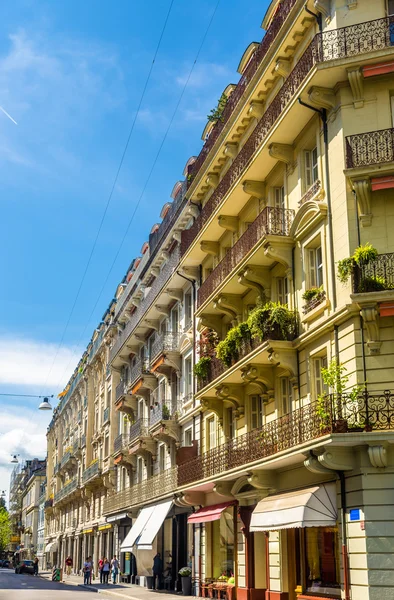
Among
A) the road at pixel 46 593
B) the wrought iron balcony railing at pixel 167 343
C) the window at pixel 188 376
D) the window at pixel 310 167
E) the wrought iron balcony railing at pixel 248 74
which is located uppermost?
the wrought iron balcony railing at pixel 248 74

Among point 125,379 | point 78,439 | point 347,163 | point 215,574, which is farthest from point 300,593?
point 78,439

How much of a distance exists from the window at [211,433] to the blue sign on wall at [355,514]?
12.6 metres

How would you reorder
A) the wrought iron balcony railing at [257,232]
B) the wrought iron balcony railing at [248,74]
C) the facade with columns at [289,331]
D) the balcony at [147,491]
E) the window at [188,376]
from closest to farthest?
1. the facade with columns at [289,331]
2. the wrought iron balcony railing at [257,232]
3. the wrought iron balcony railing at [248,74]
4. the balcony at [147,491]
5. the window at [188,376]

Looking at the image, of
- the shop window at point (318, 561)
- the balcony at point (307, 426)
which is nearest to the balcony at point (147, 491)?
the balcony at point (307, 426)

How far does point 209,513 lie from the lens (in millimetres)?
26484

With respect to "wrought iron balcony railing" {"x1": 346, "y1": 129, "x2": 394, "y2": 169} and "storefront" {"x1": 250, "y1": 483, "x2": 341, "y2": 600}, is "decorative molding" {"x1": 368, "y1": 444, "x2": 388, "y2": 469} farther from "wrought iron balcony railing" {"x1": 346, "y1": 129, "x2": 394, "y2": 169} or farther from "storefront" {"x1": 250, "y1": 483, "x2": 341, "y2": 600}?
"wrought iron balcony railing" {"x1": 346, "y1": 129, "x2": 394, "y2": 169}

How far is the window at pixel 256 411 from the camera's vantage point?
24844 mm

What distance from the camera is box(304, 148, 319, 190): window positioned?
21.3m

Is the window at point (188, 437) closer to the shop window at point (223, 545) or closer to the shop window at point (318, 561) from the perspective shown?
the shop window at point (223, 545)

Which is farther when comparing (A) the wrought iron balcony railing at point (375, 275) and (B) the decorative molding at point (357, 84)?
(B) the decorative molding at point (357, 84)

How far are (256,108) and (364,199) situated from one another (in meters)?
7.88

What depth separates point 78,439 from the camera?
231ft

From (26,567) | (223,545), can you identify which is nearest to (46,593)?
(223,545)

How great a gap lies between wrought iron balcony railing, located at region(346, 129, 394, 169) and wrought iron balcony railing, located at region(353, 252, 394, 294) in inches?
91.0
